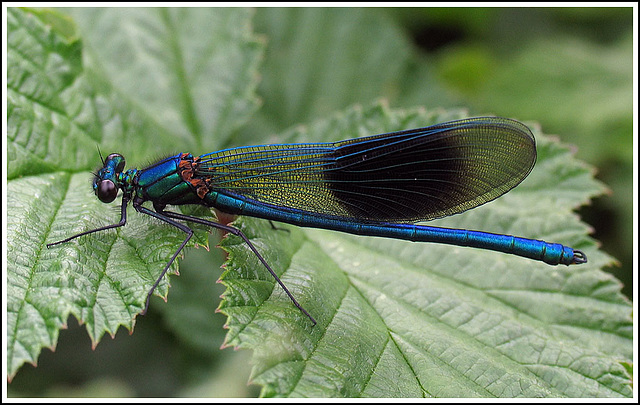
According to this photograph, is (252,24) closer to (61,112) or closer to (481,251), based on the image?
(61,112)

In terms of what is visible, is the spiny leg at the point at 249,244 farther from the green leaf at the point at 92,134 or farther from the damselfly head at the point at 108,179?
the damselfly head at the point at 108,179

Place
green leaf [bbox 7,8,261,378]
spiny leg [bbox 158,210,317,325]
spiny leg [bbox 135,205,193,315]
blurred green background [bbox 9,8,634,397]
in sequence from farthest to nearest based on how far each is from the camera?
blurred green background [bbox 9,8,634,397], spiny leg [bbox 158,210,317,325], spiny leg [bbox 135,205,193,315], green leaf [bbox 7,8,261,378]

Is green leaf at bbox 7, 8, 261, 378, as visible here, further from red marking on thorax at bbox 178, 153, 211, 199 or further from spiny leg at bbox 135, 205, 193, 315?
red marking on thorax at bbox 178, 153, 211, 199

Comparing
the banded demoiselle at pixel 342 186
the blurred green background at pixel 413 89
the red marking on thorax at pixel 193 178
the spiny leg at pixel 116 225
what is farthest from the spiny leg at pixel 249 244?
the blurred green background at pixel 413 89

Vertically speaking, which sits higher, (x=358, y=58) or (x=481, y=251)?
(x=358, y=58)

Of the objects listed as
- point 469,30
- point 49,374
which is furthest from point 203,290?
point 469,30

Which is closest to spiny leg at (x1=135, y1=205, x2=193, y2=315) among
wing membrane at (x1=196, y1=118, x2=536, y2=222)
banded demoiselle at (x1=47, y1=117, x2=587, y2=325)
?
banded demoiselle at (x1=47, y1=117, x2=587, y2=325)
